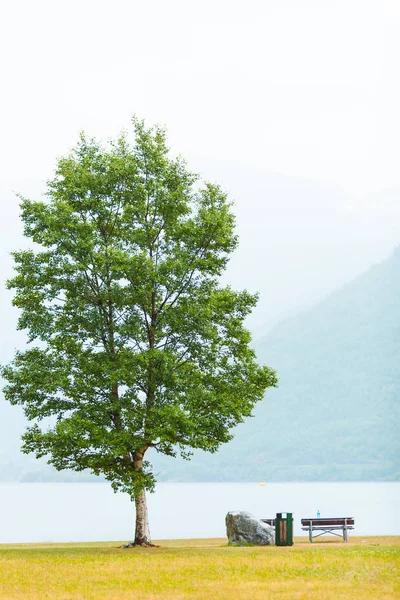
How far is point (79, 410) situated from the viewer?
34250mm

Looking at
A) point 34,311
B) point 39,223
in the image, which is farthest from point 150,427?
point 39,223

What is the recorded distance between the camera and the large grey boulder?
37.4 metres

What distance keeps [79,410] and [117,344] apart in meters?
3.22

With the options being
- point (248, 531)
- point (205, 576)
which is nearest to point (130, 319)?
point (248, 531)

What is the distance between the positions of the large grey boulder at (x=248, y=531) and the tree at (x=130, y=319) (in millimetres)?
4385

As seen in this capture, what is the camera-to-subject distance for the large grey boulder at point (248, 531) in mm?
37406

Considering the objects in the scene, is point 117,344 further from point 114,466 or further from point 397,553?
point 397,553

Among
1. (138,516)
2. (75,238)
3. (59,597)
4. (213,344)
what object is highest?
(75,238)

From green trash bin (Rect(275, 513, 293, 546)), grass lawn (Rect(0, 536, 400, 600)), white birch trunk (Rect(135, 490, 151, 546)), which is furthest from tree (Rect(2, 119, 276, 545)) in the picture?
grass lawn (Rect(0, 536, 400, 600))

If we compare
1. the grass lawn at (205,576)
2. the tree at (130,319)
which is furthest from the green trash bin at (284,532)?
the grass lawn at (205,576)

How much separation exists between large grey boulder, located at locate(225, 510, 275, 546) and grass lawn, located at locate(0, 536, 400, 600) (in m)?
6.96

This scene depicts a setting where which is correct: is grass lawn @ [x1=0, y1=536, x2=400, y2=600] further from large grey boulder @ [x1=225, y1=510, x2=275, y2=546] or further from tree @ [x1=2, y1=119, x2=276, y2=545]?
large grey boulder @ [x1=225, y1=510, x2=275, y2=546]

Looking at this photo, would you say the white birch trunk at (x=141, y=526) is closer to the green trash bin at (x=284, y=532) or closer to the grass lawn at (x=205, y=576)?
the grass lawn at (x=205, y=576)

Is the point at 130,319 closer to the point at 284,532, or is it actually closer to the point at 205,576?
the point at 284,532
